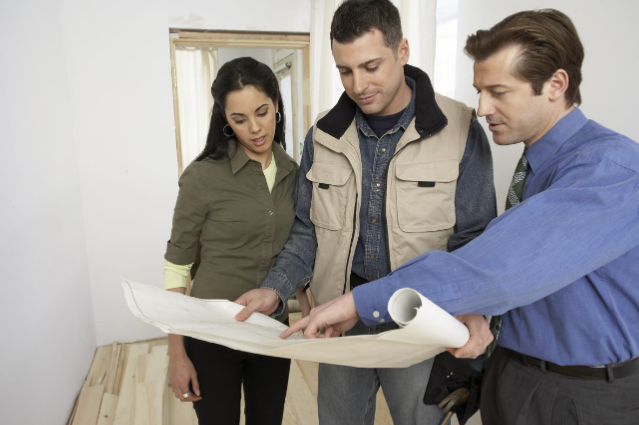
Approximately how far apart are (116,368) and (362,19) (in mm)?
2778

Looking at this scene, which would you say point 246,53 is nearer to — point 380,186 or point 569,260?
point 380,186

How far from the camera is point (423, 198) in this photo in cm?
121

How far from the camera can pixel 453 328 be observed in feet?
2.48

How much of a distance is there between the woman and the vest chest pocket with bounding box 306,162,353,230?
7.6 inches

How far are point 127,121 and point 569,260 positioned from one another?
10.2 feet

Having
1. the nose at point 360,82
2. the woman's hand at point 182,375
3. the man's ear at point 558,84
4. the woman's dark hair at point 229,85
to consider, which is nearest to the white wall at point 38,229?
the woman's hand at point 182,375

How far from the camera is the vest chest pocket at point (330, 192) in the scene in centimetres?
130

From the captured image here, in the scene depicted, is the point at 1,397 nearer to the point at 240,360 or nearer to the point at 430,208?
the point at 240,360

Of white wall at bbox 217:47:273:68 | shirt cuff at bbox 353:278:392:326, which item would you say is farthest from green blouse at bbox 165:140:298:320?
white wall at bbox 217:47:273:68

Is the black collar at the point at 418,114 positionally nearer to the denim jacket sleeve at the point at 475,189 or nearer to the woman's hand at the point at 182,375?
the denim jacket sleeve at the point at 475,189

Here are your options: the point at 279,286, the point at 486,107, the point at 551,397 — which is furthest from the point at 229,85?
the point at 551,397

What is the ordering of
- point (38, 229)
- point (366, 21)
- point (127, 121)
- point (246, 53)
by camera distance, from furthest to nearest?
point (246, 53) → point (127, 121) → point (38, 229) → point (366, 21)

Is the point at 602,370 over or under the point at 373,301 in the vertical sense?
under

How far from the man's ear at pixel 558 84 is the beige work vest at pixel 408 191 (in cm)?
29
